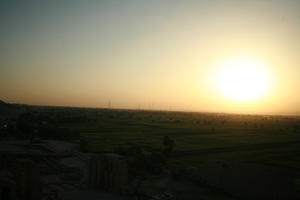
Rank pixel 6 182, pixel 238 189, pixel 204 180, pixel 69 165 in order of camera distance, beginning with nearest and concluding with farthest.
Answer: pixel 6 182 → pixel 238 189 → pixel 204 180 → pixel 69 165

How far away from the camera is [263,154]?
118 ft

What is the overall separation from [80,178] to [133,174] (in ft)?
15.0

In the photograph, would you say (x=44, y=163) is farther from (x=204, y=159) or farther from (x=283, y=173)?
(x=283, y=173)

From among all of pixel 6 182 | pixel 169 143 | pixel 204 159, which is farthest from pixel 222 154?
pixel 6 182

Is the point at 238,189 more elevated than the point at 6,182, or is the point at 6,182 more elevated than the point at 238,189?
the point at 6,182

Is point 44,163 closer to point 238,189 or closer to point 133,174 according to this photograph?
point 133,174

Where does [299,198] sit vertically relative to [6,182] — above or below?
below

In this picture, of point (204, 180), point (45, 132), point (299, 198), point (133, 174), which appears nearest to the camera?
point (299, 198)

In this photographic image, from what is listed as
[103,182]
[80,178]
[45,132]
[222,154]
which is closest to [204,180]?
[103,182]

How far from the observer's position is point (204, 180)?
2341 cm

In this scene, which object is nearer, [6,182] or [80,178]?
[6,182]

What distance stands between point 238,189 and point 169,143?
14.1 m

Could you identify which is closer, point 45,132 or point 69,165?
point 69,165

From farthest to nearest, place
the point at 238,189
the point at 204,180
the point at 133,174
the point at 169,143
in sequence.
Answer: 1. the point at 169,143
2. the point at 133,174
3. the point at 204,180
4. the point at 238,189
